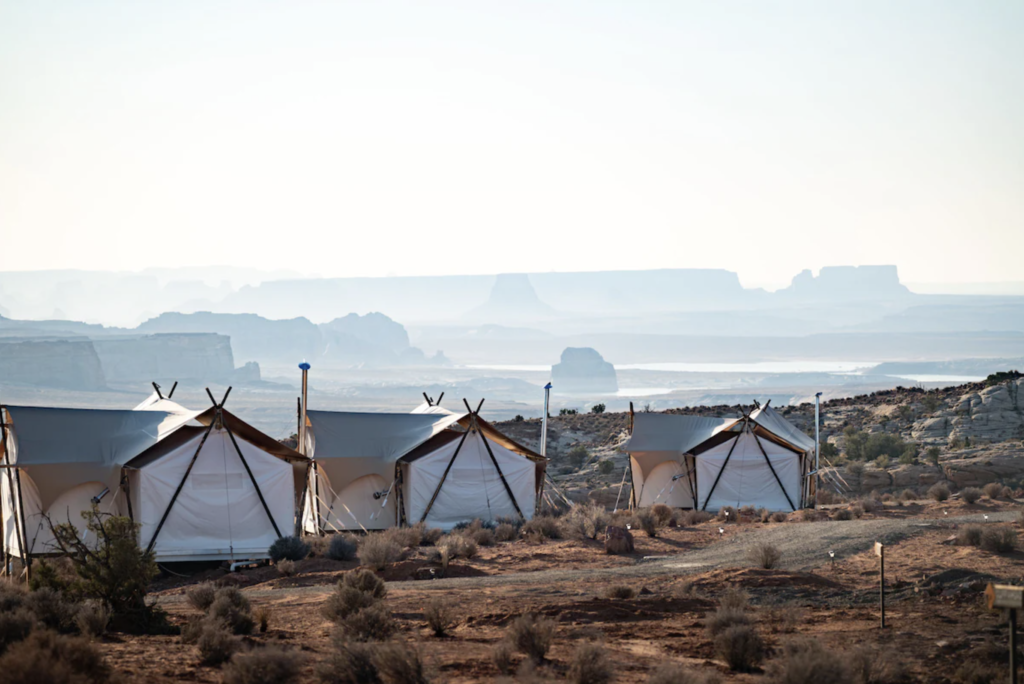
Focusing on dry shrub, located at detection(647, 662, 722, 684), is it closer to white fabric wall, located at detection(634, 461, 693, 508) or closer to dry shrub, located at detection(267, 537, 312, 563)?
dry shrub, located at detection(267, 537, 312, 563)

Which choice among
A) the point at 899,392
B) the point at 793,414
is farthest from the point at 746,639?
the point at 899,392

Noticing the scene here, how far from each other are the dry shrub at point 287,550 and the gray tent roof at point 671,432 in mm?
12478

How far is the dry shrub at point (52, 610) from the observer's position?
9562mm

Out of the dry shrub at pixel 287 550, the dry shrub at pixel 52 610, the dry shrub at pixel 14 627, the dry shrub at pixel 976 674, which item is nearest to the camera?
the dry shrub at pixel 14 627

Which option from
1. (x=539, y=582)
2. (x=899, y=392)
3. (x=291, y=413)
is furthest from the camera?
(x=291, y=413)

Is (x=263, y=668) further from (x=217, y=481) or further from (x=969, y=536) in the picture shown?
(x=969, y=536)

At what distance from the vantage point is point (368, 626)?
976 centimetres

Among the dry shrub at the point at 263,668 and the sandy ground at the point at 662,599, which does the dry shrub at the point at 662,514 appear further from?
the dry shrub at the point at 263,668

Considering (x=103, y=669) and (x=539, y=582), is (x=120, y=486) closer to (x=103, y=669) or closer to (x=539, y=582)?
(x=539, y=582)

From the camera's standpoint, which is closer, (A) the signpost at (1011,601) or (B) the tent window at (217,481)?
(A) the signpost at (1011,601)

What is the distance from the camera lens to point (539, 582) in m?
14.9

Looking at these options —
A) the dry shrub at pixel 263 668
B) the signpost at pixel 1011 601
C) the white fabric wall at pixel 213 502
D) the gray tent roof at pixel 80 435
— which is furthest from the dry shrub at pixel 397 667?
the gray tent roof at pixel 80 435

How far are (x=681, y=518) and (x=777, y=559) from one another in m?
9.21

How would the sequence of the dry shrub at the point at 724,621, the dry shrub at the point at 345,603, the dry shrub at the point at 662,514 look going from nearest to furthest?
the dry shrub at the point at 724,621 < the dry shrub at the point at 345,603 < the dry shrub at the point at 662,514
